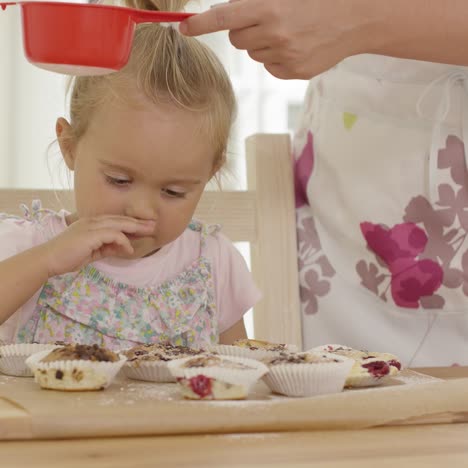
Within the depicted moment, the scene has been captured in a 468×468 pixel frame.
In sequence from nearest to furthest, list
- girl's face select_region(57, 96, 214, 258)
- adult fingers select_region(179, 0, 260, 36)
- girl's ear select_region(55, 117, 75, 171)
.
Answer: adult fingers select_region(179, 0, 260, 36), girl's face select_region(57, 96, 214, 258), girl's ear select_region(55, 117, 75, 171)

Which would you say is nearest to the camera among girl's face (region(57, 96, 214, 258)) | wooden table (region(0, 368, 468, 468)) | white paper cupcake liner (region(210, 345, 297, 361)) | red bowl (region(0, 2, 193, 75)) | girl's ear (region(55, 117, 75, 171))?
wooden table (region(0, 368, 468, 468))

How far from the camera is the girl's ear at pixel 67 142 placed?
135cm

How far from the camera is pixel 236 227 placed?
61.6 inches

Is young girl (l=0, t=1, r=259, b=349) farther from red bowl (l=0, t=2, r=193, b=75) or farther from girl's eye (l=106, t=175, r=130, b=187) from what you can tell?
red bowl (l=0, t=2, r=193, b=75)

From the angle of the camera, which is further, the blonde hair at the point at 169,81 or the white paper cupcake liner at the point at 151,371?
the blonde hair at the point at 169,81

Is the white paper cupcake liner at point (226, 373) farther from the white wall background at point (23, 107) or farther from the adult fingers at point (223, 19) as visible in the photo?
the white wall background at point (23, 107)

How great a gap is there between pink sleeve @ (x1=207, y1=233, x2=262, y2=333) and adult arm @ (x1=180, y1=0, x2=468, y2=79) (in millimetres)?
449

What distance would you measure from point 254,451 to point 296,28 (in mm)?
591

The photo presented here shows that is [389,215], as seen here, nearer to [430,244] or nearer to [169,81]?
[430,244]

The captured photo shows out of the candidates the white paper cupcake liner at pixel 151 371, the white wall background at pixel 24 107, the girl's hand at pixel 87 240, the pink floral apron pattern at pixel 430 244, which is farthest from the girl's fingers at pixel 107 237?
the white wall background at pixel 24 107

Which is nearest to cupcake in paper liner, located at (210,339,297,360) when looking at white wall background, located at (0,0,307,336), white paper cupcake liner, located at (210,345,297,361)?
white paper cupcake liner, located at (210,345,297,361)

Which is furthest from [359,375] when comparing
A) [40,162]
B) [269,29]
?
[40,162]

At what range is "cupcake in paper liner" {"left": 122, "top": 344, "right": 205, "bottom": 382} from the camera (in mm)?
981

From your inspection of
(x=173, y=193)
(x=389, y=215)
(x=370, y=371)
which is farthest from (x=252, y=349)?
(x=389, y=215)
